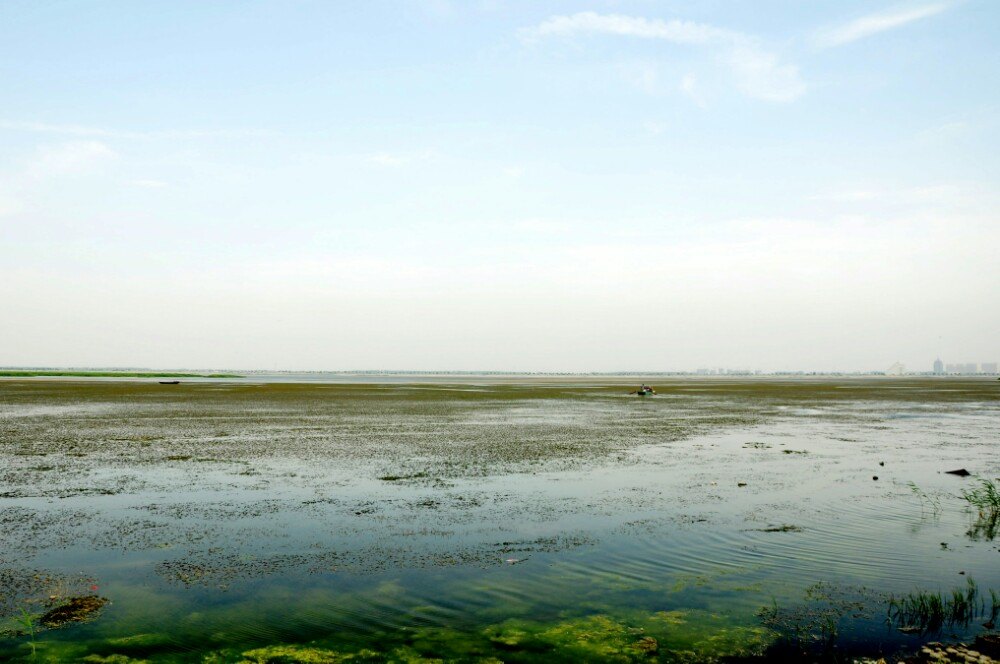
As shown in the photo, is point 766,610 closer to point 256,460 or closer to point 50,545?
point 50,545

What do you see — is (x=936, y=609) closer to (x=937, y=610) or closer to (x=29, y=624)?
(x=937, y=610)

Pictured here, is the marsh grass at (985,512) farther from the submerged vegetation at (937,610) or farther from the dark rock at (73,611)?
the dark rock at (73,611)

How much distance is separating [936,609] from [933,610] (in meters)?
0.04

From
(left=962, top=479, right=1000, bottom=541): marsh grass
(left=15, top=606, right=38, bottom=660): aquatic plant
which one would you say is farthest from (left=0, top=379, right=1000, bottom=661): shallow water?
(left=962, top=479, right=1000, bottom=541): marsh grass

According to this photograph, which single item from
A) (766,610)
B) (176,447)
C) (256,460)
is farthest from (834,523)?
(176,447)

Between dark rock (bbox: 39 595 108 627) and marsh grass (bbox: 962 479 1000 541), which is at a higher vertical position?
marsh grass (bbox: 962 479 1000 541)

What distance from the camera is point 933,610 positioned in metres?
8.99

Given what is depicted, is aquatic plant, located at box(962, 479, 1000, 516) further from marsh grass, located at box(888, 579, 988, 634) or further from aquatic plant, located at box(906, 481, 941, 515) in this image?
marsh grass, located at box(888, 579, 988, 634)

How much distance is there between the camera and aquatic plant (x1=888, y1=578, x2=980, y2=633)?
28.5 feet

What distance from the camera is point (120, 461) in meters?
21.4

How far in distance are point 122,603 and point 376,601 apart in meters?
3.47

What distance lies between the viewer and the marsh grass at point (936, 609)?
869 cm

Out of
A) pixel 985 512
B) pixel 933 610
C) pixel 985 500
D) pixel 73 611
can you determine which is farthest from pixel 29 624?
pixel 985 500

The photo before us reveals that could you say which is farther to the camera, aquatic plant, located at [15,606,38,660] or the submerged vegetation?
the submerged vegetation
